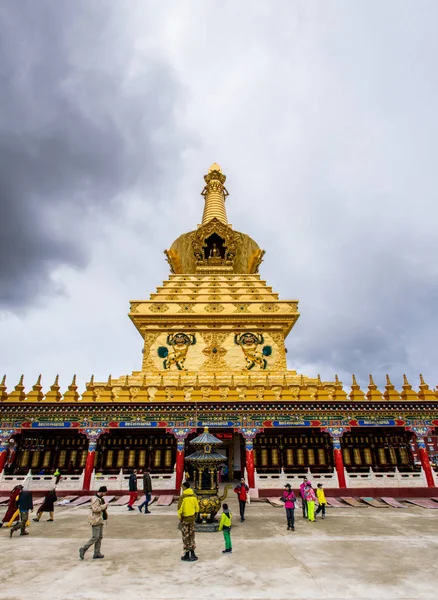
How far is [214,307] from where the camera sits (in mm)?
27312

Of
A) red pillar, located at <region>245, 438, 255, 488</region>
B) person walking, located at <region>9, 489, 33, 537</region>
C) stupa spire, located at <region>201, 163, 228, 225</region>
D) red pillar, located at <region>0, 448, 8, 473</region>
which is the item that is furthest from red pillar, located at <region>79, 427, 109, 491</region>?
stupa spire, located at <region>201, 163, 228, 225</region>

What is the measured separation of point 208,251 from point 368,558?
1273 inches

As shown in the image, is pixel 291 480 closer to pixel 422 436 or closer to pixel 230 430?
pixel 230 430

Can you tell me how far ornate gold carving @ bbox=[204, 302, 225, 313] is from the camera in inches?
1067

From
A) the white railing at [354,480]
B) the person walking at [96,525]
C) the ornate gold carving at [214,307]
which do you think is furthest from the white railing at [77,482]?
the ornate gold carving at [214,307]

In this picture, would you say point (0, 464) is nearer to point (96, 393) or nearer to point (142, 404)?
point (96, 393)

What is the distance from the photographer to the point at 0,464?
1797 centimetres

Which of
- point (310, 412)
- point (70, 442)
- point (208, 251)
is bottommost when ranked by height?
point (70, 442)

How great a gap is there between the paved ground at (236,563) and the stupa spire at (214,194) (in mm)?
35338

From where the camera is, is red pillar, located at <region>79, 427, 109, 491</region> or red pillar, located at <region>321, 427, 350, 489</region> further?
red pillar, located at <region>79, 427, 109, 491</region>

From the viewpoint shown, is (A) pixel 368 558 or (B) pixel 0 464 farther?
(B) pixel 0 464

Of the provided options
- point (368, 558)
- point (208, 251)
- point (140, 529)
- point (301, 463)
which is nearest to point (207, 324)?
point (301, 463)

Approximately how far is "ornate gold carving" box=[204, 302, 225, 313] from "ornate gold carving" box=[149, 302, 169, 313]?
307 cm

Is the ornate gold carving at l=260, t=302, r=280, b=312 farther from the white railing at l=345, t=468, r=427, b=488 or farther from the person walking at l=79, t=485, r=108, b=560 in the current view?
the person walking at l=79, t=485, r=108, b=560
